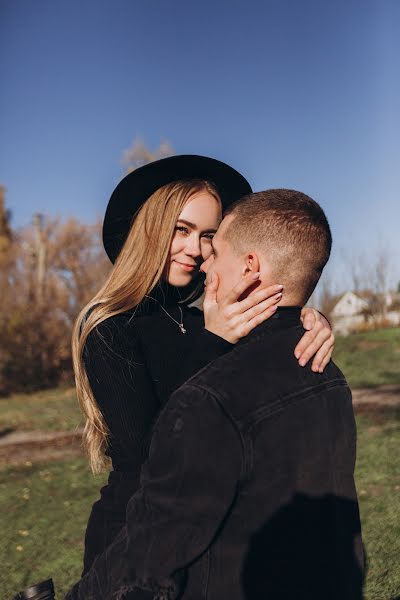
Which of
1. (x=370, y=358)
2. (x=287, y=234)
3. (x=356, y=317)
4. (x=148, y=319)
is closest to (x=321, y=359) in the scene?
(x=287, y=234)

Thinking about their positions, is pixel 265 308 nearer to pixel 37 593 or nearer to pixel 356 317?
pixel 37 593

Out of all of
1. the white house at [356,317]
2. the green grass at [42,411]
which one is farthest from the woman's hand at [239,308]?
the white house at [356,317]

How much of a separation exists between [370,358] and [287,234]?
1928 centimetres

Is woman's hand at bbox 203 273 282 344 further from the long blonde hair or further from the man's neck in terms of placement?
the long blonde hair

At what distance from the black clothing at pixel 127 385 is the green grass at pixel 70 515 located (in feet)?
9.92

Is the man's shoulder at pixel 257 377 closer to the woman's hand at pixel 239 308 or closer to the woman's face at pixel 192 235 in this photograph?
the woman's hand at pixel 239 308

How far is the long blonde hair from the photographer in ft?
7.72

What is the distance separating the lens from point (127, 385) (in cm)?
217

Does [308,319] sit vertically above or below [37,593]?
above

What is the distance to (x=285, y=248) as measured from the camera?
182 cm

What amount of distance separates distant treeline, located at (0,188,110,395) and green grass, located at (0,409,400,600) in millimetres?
13255

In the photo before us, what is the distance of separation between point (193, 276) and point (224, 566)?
160 centimetres

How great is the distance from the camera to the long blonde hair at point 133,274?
2.35 metres

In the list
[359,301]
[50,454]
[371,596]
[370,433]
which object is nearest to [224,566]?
[371,596]
